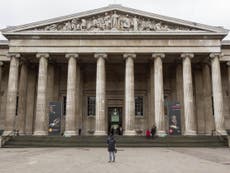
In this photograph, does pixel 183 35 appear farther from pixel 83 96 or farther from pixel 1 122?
pixel 1 122

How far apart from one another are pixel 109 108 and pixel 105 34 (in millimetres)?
10548

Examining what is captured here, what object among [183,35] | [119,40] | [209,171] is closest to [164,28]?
[183,35]

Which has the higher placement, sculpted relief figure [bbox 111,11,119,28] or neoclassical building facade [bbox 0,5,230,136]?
sculpted relief figure [bbox 111,11,119,28]

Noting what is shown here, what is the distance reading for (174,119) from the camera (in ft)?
85.5

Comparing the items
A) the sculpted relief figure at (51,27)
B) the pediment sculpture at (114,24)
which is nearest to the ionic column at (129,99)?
the pediment sculpture at (114,24)

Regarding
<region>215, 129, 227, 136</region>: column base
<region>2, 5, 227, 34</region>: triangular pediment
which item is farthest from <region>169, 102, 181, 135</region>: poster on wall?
<region>2, 5, 227, 34</region>: triangular pediment

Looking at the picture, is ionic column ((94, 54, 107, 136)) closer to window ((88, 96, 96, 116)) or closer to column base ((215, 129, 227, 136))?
window ((88, 96, 96, 116))

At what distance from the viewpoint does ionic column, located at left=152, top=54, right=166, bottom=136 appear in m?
27.1

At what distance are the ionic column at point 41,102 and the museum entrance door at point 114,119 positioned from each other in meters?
8.86

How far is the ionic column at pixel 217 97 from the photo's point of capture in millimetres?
27145

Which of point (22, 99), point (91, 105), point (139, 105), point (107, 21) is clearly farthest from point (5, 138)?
point (139, 105)

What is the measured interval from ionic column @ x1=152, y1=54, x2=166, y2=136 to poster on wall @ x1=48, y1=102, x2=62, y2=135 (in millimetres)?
9993

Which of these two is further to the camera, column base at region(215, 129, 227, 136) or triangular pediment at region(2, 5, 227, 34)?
triangular pediment at region(2, 5, 227, 34)

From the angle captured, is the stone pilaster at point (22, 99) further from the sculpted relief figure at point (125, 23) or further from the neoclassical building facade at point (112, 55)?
the sculpted relief figure at point (125, 23)
